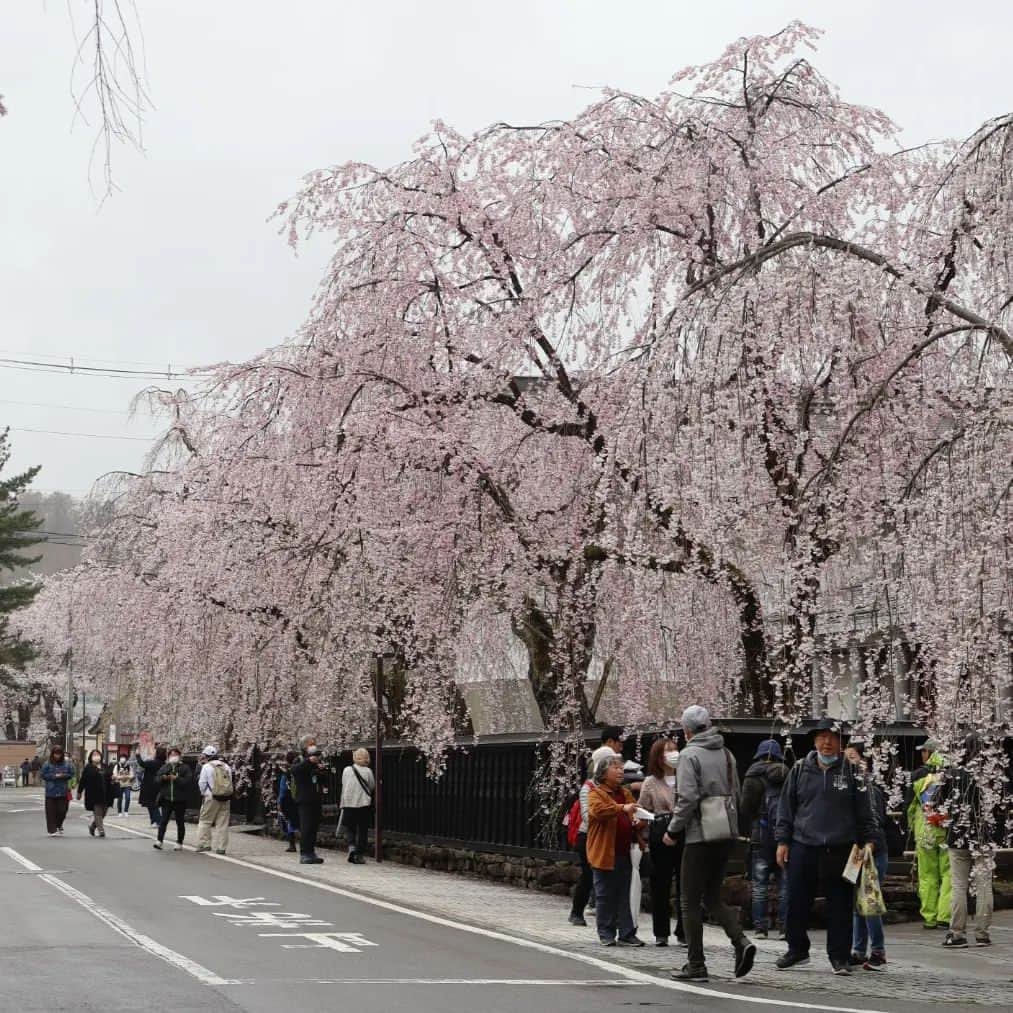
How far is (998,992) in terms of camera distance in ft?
36.0

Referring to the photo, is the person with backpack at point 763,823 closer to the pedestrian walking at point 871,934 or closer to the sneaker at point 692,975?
the pedestrian walking at point 871,934

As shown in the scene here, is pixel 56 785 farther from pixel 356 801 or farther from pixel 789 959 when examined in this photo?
pixel 789 959

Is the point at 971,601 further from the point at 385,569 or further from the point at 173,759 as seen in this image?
the point at 173,759

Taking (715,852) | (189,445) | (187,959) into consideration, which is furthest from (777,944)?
(189,445)

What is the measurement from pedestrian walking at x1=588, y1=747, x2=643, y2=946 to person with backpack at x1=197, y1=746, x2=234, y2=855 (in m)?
13.5

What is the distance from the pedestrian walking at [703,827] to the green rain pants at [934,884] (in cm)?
414

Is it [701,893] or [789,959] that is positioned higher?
[701,893]

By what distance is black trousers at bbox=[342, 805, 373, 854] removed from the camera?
81.1 feet

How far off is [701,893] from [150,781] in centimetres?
2543

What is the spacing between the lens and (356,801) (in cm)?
2472

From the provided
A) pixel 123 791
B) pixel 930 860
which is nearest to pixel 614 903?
pixel 930 860

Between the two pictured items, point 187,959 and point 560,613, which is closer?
point 187,959

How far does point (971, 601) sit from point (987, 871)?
214cm

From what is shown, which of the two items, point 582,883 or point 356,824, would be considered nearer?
point 582,883
